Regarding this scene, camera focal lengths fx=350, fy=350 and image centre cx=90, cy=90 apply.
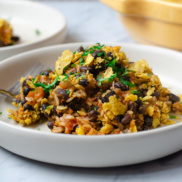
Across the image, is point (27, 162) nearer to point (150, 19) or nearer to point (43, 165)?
point (43, 165)

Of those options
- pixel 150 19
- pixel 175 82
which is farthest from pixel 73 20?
pixel 175 82

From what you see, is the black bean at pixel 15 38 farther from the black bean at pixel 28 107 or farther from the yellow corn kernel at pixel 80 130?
the yellow corn kernel at pixel 80 130

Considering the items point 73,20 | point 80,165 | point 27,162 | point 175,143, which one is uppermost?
point 175,143

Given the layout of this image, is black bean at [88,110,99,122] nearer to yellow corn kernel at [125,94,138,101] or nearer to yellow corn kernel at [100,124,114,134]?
yellow corn kernel at [100,124,114,134]

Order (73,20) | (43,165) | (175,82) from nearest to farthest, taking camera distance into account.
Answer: (43,165) → (175,82) → (73,20)

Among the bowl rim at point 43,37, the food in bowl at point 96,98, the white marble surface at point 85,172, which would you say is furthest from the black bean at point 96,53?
the bowl rim at point 43,37

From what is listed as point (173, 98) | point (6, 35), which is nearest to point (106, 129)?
point (173, 98)

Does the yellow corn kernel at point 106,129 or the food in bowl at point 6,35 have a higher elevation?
the yellow corn kernel at point 106,129
